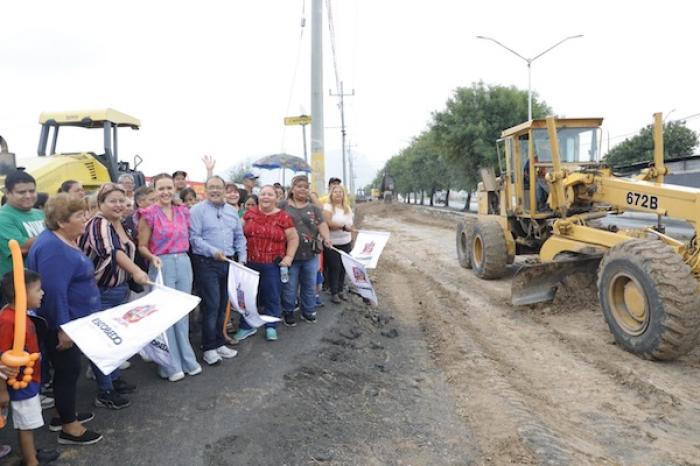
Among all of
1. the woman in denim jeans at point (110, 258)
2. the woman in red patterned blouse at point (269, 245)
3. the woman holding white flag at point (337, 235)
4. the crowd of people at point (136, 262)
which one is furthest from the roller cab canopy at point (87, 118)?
the woman in denim jeans at point (110, 258)

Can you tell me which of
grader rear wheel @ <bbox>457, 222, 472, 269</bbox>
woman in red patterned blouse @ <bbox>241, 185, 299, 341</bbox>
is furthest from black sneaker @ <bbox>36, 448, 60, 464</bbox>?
grader rear wheel @ <bbox>457, 222, 472, 269</bbox>

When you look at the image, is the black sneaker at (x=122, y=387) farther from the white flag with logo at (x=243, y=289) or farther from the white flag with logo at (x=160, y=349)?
the white flag with logo at (x=243, y=289)

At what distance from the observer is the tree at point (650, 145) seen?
3372 cm

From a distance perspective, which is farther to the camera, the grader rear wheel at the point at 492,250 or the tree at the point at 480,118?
the tree at the point at 480,118

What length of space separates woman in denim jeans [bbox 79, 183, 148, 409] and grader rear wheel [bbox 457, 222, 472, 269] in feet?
26.1

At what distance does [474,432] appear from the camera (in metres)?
3.74

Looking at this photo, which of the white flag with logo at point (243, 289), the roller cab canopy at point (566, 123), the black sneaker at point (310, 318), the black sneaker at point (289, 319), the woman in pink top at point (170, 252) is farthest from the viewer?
the roller cab canopy at point (566, 123)

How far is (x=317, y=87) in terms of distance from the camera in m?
10.8

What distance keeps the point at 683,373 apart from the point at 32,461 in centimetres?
535

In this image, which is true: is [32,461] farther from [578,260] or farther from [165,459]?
[578,260]

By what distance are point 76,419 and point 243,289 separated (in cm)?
182

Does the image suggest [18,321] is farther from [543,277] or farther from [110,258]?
[543,277]

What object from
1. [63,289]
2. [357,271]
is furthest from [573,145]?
[63,289]

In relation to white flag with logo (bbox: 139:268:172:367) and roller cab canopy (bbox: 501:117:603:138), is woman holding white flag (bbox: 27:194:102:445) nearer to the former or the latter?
white flag with logo (bbox: 139:268:172:367)
